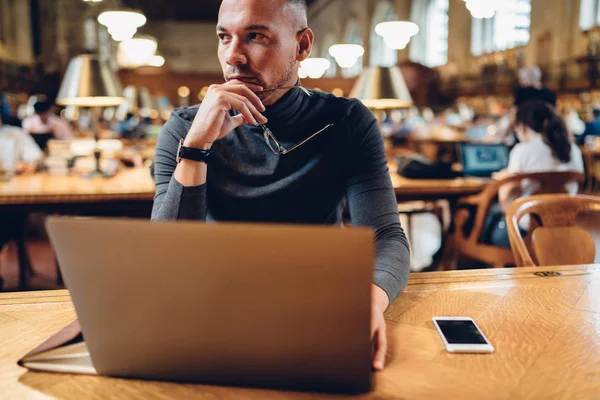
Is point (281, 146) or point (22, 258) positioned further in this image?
point (22, 258)

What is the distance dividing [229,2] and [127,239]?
31.9 inches

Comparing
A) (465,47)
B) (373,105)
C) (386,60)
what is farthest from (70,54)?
(373,105)

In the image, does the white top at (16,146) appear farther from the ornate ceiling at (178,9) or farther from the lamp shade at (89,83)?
the ornate ceiling at (178,9)

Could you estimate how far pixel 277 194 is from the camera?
1326 millimetres

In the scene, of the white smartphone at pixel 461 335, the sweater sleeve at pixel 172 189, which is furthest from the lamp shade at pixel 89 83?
the white smartphone at pixel 461 335

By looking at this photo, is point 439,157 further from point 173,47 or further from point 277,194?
point 173,47

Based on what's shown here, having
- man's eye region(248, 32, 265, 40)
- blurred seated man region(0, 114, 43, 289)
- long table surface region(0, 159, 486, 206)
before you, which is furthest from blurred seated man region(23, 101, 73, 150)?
man's eye region(248, 32, 265, 40)

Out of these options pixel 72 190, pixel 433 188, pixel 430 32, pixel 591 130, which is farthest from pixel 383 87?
pixel 430 32

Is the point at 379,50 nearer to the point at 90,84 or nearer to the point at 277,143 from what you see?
the point at 90,84

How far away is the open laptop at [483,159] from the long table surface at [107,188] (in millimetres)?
218

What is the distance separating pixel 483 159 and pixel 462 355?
2938 mm

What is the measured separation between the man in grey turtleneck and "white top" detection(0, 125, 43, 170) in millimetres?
2646

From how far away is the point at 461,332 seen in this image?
88 cm

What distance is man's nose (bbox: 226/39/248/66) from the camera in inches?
47.8
